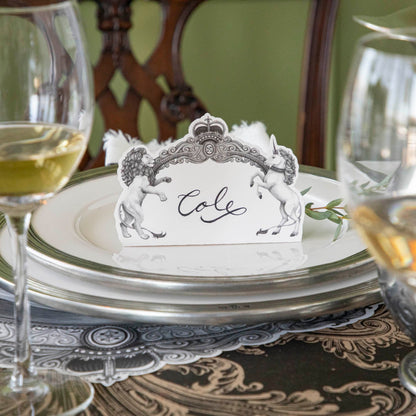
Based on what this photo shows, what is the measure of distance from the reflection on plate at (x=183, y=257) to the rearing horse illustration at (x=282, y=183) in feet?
0.08

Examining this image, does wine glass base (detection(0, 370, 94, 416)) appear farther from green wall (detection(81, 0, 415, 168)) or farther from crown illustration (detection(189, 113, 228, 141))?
green wall (detection(81, 0, 415, 168))

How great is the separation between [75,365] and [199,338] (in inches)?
4.1

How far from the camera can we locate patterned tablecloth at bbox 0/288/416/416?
542 millimetres

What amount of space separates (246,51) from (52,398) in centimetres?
192

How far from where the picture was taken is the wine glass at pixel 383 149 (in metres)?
0.49

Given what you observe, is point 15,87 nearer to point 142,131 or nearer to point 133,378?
point 133,378

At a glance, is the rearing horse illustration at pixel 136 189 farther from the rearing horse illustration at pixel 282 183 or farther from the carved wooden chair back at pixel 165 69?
the carved wooden chair back at pixel 165 69

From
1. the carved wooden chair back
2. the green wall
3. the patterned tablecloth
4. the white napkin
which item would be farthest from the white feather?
the green wall

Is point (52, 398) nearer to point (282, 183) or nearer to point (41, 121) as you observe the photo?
point (41, 121)

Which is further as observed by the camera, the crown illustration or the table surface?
the crown illustration

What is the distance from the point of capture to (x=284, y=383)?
57cm

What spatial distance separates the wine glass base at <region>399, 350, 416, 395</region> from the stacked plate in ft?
0.22

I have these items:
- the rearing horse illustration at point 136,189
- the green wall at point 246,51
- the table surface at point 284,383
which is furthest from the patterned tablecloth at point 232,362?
the green wall at point 246,51

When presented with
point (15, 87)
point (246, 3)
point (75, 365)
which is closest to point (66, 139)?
point (15, 87)
